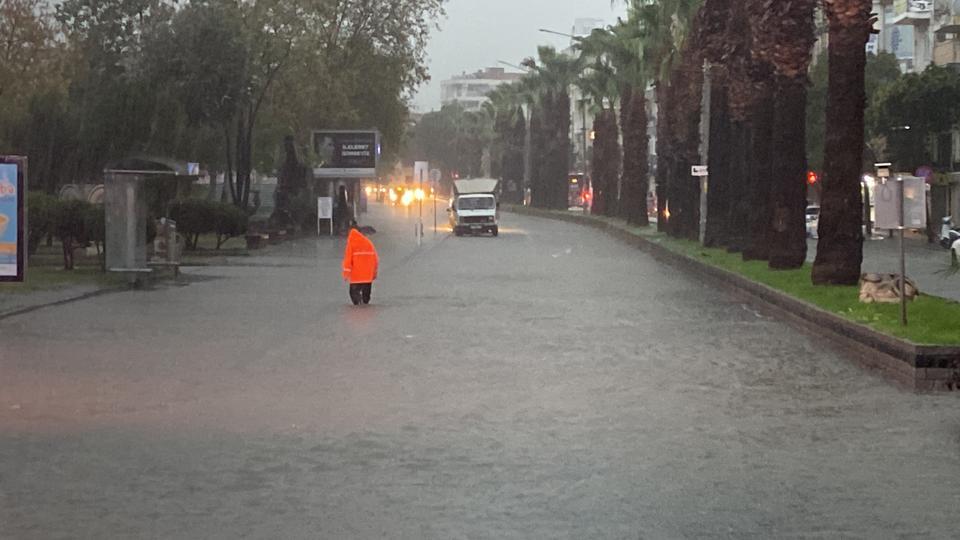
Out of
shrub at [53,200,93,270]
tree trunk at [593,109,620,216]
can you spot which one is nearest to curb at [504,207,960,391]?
shrub at [53,200,93,270]

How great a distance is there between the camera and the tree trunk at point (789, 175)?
32094mm

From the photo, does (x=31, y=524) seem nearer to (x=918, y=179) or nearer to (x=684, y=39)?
(x=918, y=179)

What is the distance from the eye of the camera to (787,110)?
105 feet

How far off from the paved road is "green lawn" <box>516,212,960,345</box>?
0.84 meters

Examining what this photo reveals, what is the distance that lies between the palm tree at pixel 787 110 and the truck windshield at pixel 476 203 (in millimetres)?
36273

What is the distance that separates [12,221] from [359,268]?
17.6 feet

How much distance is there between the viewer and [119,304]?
26.3 meters

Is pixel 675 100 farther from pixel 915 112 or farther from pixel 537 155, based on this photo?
pixel 537 155

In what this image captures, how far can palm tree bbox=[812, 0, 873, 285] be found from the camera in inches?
1013

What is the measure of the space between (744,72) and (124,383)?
23550mm

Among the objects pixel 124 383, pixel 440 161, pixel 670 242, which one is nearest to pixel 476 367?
pixel 124 383

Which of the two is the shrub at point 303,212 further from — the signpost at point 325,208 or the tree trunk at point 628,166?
the tree trunk at point 628,166

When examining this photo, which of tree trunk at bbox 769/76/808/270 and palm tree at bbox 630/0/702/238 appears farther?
palm tree at bbox 630/0/702/238

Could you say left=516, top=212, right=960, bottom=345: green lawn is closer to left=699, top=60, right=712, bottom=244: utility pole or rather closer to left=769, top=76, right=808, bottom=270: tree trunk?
left=769, top=76, right=808, bottom=270: tree trunk
